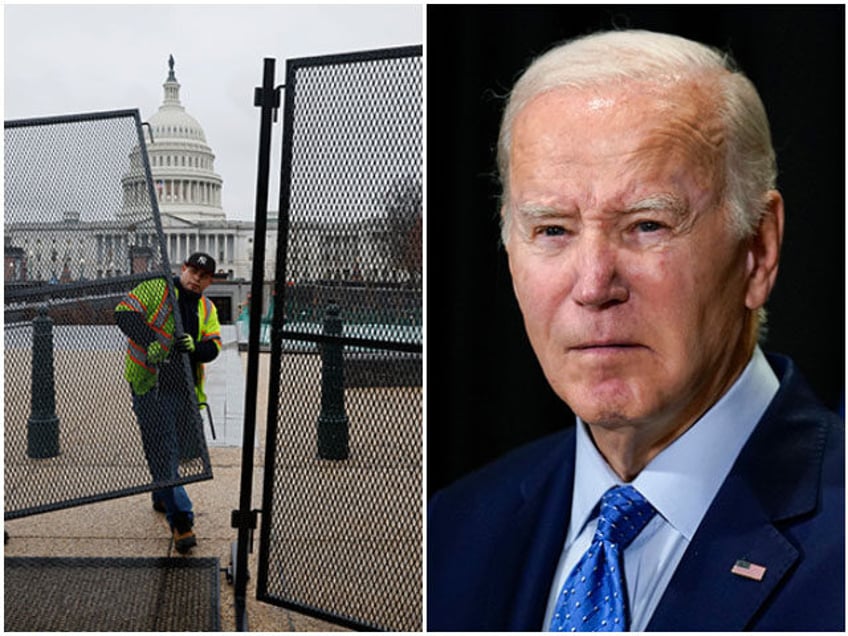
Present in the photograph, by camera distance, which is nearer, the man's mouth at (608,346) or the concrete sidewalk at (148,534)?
the man's mouth at (608,346)

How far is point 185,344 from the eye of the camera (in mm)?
4824

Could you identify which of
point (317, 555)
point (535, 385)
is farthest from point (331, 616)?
point (535, 385)

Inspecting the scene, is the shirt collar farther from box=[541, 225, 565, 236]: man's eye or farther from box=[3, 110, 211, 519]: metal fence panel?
box=[3, 110, 211, 519]: metal fence panel

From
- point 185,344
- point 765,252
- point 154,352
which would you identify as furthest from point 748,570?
point 154,352

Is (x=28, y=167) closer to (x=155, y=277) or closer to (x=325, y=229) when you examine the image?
(x=155, y=277)

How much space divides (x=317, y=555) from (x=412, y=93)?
75.3 inches

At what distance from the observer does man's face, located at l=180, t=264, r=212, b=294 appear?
194 inches

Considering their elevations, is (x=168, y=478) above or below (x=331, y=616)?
above

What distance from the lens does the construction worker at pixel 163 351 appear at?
4.81m

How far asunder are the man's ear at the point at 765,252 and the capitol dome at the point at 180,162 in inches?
123

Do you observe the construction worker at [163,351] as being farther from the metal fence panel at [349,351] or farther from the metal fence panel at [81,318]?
the metal fence panel at [349,351]

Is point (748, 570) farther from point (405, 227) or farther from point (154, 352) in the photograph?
point (154, 352)

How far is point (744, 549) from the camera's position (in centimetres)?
251

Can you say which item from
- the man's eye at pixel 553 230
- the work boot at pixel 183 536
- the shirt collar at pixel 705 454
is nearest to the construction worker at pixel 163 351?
the work boot at pixel 183 536
